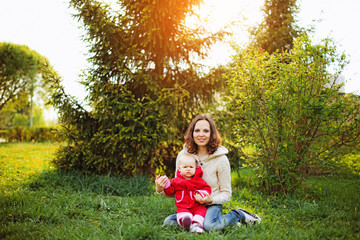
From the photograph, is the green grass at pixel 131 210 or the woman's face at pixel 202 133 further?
the woman's face at pixel 202 133

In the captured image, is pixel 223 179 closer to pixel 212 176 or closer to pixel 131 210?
pixel 212 176

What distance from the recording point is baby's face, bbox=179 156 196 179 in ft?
9.99

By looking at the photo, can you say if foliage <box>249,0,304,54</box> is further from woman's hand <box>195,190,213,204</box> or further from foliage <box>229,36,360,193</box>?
woman's hand <box>195,190,213,204</box>

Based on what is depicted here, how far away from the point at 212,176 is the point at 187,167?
1.32 feet

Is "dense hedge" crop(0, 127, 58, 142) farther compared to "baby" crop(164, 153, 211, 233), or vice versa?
"dense hedge" crop(0, 127, 58, 142)

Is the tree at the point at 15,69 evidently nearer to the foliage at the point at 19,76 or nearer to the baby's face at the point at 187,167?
the foliage at the point at 19,76

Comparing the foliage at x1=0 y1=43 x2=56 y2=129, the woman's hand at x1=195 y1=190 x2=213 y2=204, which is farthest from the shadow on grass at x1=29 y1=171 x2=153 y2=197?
the foliage at x1=0 y1=43 x2=56 y2=129

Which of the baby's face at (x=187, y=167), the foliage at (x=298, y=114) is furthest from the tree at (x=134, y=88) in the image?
the baby's face at (x=187, y=167)

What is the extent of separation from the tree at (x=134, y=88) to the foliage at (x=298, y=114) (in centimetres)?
159

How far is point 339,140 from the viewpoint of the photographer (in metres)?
4.24

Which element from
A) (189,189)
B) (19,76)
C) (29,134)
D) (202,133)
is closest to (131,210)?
(189,189)

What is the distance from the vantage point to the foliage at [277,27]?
32.6 feet

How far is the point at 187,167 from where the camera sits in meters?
3.06

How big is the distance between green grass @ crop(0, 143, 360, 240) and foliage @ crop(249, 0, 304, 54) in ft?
20.0
